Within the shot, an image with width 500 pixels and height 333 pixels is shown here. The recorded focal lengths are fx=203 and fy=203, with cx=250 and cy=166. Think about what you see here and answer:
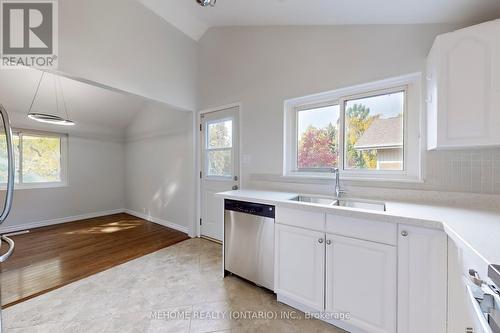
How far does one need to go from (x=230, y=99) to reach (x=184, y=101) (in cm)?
82

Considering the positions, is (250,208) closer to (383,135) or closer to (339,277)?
(339,277)

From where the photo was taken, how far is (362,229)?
1417 millimetres

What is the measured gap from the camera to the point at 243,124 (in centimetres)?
282

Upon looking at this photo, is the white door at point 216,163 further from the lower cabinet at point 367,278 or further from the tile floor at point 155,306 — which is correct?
the lower cabinet at point 367,278

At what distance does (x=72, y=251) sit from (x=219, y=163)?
95.7 inches

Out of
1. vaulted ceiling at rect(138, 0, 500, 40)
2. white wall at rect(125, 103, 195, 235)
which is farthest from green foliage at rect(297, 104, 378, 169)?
white wall at rect(125, 103, 195, 235)

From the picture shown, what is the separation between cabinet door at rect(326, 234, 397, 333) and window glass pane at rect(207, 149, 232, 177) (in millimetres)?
1929

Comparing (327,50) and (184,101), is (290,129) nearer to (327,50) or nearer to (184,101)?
(327,50)

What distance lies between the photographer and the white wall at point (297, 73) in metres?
1.63

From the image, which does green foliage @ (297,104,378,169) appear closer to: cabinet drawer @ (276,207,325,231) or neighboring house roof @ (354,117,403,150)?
neighboring house roof @ (354,117,403,150)

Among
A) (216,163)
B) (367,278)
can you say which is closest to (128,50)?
(216,163)

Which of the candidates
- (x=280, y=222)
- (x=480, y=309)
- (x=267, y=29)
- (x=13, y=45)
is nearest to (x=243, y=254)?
(x=280, y=222)

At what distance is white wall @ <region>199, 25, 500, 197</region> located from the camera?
5.34 feet

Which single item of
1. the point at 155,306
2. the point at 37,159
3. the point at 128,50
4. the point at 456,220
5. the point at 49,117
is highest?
the point at 128,50
